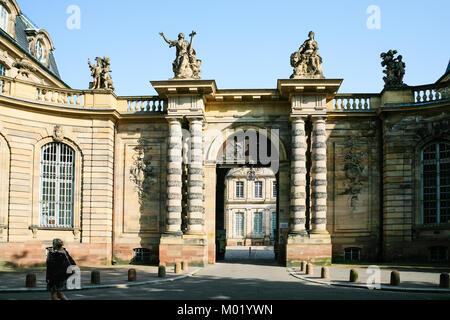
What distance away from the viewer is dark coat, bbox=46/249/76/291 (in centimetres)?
1334

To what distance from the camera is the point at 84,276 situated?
69.3ft

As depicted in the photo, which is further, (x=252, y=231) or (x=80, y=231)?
(x=252, y=231)

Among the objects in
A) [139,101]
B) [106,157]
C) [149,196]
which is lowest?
[149,196]

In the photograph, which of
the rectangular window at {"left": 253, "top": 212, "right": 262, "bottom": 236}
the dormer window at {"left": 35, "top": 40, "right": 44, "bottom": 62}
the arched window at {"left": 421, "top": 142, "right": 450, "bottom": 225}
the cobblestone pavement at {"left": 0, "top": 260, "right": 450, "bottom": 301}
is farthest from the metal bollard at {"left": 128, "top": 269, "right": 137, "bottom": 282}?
the rectangular window at {"left": 253, "top": 212, "right": 262, "bottom": 236}

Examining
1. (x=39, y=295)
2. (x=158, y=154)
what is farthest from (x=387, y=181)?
(x=39, y=295)

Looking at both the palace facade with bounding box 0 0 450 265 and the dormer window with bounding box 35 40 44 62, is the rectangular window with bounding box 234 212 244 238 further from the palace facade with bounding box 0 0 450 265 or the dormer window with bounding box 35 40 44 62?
the palace facade with bounding box 0 0 450 265

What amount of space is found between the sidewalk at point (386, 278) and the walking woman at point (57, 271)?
8968mm

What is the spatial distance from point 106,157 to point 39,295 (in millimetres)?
12307

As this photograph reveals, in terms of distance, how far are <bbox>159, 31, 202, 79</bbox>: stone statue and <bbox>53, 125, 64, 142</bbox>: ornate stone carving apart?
242 inches

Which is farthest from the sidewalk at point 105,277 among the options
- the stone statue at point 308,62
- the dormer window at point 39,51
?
the dormer window at point 39,51

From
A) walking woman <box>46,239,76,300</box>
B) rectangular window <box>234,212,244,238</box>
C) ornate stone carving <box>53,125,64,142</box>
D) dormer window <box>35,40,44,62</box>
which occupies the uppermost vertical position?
dormer window <box>35,40,44,62</box>

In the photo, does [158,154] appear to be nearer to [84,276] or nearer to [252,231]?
[84,276]

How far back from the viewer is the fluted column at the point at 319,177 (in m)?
25.7

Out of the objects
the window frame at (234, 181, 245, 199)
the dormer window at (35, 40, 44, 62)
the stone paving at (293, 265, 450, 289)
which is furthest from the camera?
the window frame at (234, 181, 245, 199)
